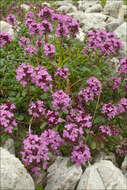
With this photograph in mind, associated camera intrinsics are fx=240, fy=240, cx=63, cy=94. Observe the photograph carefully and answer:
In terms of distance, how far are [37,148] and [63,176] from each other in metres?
0.55

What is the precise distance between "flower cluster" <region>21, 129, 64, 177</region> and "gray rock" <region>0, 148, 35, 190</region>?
0.50 ft

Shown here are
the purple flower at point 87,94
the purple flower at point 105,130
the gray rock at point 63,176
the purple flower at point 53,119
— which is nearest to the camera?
the gray rock at point 63,176

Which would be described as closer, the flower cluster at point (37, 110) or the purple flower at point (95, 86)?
the flower cluster at point (37, 110)

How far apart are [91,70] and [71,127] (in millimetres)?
1562

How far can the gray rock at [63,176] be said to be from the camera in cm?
284

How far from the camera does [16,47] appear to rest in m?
5.01

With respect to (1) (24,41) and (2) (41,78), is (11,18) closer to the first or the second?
(1) (24,41)

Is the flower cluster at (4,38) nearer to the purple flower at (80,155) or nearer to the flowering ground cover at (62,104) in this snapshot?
the flowering ground cover at (62,104)

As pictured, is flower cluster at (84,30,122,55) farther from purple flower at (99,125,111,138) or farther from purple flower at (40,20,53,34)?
purple flower at (99,125,111,138)

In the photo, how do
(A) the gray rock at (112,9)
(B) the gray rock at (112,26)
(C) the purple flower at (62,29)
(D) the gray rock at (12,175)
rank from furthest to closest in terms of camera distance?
1. (A) the gray rock at (112,9)
2. (B) the gray rock at (112,26)
3. (C) the purple flower at (62,29)
4. (D) the gray rock at (12,175)

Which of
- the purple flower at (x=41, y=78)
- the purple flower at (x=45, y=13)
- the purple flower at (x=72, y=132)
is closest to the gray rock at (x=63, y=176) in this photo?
the purple flower at (x=72, y=132)

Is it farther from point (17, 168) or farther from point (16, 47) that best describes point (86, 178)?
point (16, 47)

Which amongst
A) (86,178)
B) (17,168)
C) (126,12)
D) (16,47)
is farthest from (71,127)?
(126,12)

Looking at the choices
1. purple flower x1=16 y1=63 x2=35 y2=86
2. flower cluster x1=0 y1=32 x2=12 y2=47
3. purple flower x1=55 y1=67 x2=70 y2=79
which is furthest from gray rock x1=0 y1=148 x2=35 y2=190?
flower cluster x1=0 y1=32 x2=12 y2=47
